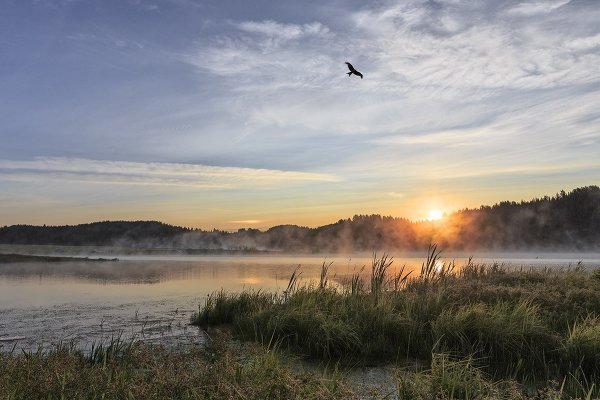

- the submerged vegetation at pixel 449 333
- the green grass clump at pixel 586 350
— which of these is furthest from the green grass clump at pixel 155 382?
the green grass clump at pixel 586 350

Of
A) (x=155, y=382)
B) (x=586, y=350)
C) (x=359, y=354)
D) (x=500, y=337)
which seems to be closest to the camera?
(x=155, y=382)

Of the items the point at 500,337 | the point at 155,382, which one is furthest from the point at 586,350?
the point at 155,382

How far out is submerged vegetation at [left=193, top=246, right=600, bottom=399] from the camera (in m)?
8.87

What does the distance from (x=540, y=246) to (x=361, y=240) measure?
43.3m

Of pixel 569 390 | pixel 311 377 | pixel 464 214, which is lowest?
pixel 569 390

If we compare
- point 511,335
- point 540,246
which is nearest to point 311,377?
point 511,335

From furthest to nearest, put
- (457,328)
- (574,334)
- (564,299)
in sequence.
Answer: (564,299) → (457,328) → (574,334)

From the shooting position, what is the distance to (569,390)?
323 inches

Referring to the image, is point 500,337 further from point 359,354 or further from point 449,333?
point 359,354

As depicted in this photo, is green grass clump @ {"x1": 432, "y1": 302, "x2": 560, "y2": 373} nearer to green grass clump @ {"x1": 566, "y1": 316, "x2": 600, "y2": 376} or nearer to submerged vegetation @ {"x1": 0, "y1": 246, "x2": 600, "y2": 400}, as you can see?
submerged vegetation @ {"x1": 0, "y1": 246, "x2": 600, "y2": 400}

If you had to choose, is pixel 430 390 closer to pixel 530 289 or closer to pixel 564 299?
pixel 564 299

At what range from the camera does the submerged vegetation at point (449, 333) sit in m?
8.87

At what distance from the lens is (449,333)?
10891 millimetres

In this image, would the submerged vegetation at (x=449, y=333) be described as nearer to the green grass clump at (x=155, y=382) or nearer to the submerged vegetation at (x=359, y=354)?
the submerged vegetation at (x=359, y=354)
